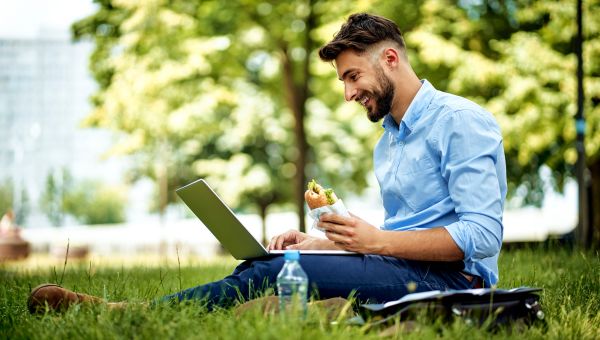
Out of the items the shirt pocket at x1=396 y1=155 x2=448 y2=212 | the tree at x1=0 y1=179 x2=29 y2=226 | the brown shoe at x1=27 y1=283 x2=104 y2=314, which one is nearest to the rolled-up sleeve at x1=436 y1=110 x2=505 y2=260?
the shirt pocket at x1=396 y1=155 x2=448 y2=212

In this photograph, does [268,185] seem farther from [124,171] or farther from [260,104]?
[124,171]

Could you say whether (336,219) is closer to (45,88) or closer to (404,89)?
(404,89)

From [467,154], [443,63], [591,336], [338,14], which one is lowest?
[591,336]

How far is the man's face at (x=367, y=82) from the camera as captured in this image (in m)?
4.12

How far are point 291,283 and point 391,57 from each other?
134cm

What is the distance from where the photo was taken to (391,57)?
4121mm

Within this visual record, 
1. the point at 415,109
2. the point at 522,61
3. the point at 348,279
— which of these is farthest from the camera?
the point at 522,61

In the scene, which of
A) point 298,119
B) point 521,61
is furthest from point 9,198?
A: point 521,61

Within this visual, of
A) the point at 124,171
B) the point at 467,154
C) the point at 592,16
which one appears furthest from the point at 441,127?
the point at 124,171

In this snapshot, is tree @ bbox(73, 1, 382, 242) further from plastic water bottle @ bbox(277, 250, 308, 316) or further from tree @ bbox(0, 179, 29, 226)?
plastic water bottle @ bbox(277, 250, 308, 316)

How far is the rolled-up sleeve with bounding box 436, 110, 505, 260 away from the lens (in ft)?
11.7

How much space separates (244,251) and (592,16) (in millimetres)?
10711

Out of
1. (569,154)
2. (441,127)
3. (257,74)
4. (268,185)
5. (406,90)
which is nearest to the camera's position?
(441,127)

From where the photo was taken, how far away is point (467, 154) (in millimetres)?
3648
